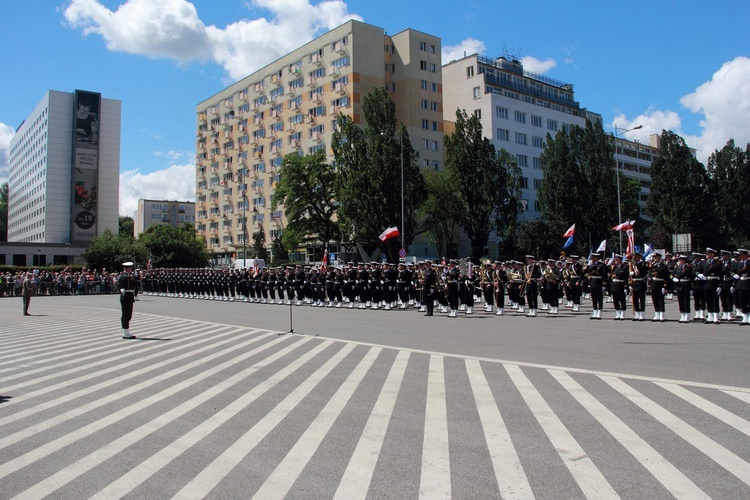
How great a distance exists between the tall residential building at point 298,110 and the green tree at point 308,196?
20.9ft

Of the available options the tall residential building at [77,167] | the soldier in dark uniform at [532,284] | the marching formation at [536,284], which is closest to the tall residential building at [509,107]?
the marching formation at [536,284]

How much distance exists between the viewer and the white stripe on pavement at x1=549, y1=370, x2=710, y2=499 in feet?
13.8

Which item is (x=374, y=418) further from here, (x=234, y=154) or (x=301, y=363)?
(x=234, y=154)

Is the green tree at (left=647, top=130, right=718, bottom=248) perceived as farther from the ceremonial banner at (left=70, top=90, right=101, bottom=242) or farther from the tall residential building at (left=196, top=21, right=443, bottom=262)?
the ceremonial banner at (left=70, top=90, right=101, bottom=242)

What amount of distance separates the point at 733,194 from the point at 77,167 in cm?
10066

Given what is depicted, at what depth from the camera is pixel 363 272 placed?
25.9m

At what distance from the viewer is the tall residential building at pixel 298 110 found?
67500 mm

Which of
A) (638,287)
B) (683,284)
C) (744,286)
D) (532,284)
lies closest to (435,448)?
(744,286)

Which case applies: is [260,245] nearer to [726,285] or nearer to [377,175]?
[377,175]

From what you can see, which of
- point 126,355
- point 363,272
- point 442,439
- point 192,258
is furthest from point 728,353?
point 192,258

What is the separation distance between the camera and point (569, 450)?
5.05m

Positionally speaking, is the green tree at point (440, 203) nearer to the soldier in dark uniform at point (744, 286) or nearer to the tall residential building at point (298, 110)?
the tall residential building at point (298, 110)

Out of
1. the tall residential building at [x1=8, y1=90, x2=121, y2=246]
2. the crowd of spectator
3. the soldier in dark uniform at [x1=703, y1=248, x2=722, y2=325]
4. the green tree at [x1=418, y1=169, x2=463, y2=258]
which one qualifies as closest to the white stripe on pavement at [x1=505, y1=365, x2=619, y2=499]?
the soldier in dark uniform at [x1=703, y1=248, x2=722, y2=325]

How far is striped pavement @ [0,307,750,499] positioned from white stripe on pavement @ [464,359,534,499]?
0.06 feet
